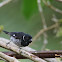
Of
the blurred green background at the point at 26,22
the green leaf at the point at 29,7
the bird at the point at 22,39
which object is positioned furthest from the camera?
the blurred green background at the point at 26,22

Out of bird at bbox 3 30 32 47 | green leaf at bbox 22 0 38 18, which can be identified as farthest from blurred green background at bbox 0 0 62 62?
bird at bbox 3 30 32 47

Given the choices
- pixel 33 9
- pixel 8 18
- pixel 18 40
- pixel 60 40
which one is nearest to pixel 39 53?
pixel 18 40

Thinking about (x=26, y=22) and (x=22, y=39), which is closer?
(x=22, y=39)

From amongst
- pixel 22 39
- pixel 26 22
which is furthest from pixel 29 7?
pixel 22 39

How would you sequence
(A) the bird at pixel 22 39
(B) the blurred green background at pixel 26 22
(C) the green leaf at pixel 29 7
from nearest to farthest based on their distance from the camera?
(A) the bird at pixel 22 39 → (C) the green leaf at pixel 29 7 → (B) the blurred green background at pixel 26 22

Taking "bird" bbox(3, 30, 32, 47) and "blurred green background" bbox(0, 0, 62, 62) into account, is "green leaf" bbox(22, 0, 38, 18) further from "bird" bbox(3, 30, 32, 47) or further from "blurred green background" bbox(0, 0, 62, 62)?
"bird" bbox(3, 30, 32, 47)

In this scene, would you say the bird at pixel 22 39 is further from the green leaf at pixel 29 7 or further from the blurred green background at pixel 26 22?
the blurred green background at pixel 26 22

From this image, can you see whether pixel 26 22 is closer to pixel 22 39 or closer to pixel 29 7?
pixel 29 7

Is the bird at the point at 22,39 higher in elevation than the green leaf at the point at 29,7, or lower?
lower

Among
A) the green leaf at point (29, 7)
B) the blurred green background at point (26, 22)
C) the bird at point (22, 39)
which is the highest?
the blurred green background at point (26, 22)

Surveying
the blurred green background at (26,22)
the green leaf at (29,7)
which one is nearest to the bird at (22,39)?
the green leaf at (29,7)

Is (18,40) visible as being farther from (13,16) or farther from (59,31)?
(13,16)
